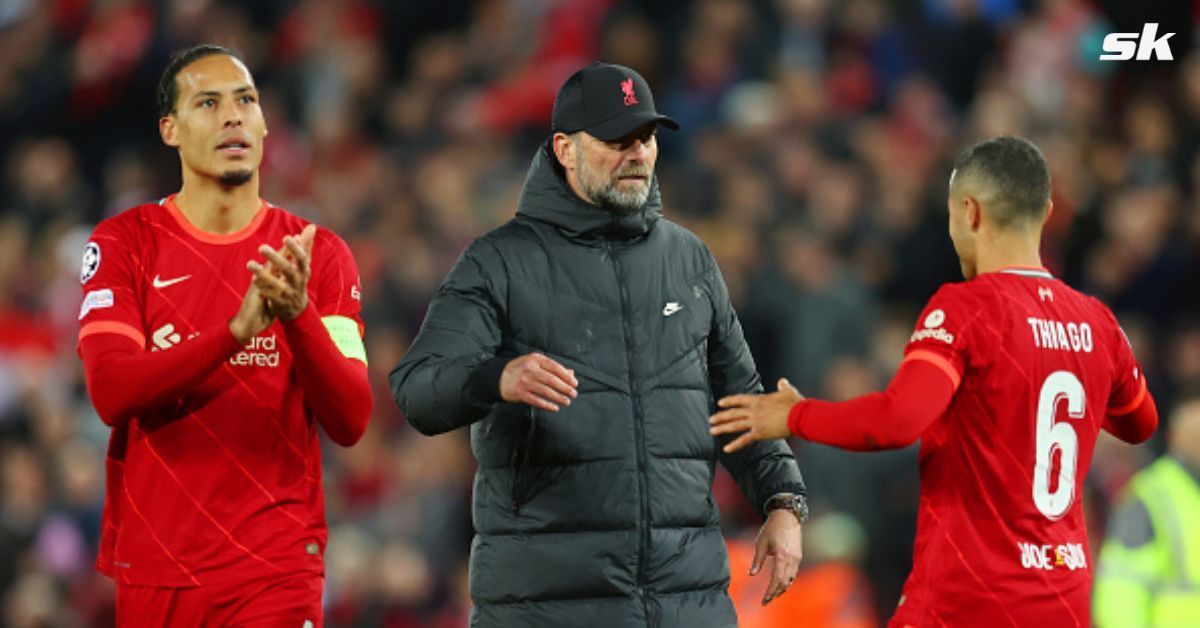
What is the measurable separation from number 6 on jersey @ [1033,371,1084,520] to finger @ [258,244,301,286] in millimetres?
1993

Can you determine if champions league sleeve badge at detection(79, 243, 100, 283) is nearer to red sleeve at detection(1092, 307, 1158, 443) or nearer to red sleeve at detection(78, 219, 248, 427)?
red sleeve at detection(78, 219, 248, 427)

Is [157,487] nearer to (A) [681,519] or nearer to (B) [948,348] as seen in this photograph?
(A) [681,519]

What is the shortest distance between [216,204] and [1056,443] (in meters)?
2.42

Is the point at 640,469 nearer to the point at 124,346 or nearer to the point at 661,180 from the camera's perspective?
the point at 124,346

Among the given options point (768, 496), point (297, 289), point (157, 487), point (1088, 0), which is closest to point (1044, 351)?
point (768, 496)

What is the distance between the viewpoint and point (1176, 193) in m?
10.4

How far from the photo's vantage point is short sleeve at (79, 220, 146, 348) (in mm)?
5301

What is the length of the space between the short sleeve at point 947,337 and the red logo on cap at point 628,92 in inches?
40.3

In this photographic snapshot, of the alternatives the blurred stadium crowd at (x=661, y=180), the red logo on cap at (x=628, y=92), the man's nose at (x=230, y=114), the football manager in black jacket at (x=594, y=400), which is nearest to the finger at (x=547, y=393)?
the football manager in black jacket at (x=594, y=400)

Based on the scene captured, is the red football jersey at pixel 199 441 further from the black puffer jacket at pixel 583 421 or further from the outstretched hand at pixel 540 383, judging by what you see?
the outstretched hand at pixel 540 383

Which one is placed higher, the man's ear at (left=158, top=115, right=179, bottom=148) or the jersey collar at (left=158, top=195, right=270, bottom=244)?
the man's ear at (left=158, top=115, right=179, bottom=148)

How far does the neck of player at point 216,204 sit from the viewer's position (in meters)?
5.53

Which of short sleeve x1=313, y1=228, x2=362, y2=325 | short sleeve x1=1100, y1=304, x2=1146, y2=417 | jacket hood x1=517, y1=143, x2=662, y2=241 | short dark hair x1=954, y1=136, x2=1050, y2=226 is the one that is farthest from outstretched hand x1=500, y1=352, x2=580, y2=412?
short sleeve x1=1100, y1=304, x2=1146, y2=417

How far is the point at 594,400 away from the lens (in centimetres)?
535
